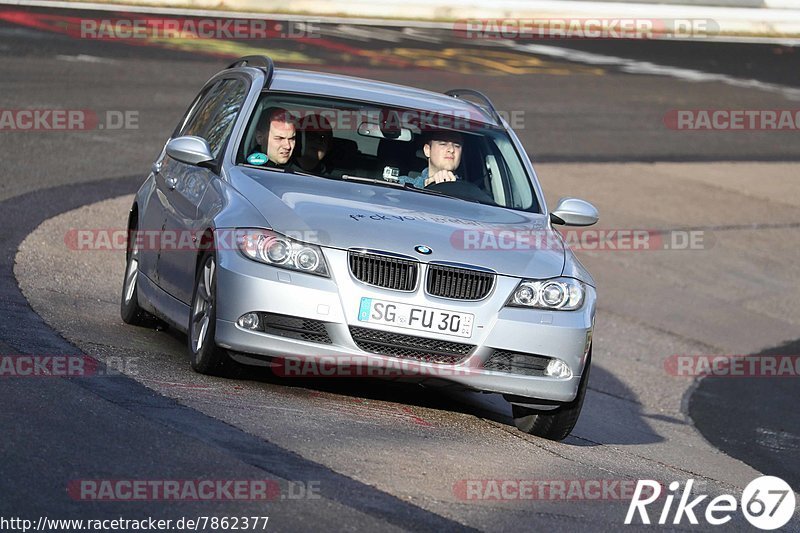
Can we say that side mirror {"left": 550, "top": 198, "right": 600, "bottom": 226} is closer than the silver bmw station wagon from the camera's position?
No

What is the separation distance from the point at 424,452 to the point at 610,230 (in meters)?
10.5

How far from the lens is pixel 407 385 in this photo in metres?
9.41

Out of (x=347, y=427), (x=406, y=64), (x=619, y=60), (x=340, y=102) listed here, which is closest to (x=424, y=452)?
(x=347, y=427)

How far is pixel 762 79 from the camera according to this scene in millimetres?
30641

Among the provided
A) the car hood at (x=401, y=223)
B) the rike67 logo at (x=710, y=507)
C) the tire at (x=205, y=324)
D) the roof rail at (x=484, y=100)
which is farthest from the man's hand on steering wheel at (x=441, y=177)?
the rike67 logo at (x=710, y=507)

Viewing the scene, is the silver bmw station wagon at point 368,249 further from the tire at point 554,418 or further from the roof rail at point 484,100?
the roof rail at point 484,100

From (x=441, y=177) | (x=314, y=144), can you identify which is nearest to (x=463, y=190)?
(x=441, y=177)

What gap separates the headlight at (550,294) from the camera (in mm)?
8031

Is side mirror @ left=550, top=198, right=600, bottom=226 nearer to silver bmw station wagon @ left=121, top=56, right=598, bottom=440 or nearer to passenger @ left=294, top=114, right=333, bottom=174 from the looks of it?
silver bmw station wagon @ left=121, top=56, right=598, bottom=440

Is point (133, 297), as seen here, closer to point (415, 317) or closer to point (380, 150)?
point (380, 150)

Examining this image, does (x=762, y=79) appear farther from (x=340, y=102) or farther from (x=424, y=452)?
(x=424, y=452)

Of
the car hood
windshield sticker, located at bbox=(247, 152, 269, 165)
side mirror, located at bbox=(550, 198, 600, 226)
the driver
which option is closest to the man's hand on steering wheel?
the driver

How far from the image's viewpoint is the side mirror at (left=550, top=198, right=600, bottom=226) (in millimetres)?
9359

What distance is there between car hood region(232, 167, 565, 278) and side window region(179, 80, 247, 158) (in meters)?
0.66
